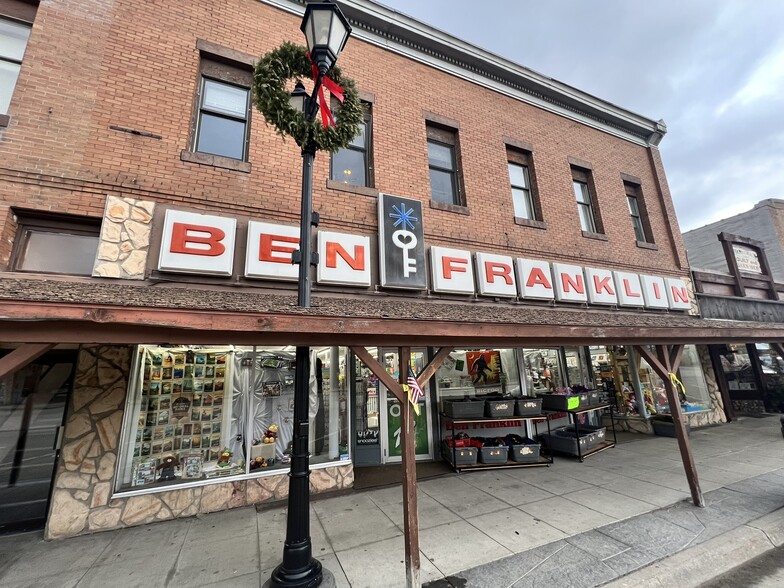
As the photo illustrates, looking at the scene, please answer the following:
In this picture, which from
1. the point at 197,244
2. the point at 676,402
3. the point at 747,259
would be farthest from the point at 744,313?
A: the point at 197,244

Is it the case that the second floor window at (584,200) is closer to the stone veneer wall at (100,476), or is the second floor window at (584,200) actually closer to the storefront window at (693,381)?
the storefront window at (693,381)

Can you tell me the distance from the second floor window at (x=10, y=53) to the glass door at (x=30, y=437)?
4285 mm

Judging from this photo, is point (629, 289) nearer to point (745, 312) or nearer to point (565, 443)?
point (565, 443)

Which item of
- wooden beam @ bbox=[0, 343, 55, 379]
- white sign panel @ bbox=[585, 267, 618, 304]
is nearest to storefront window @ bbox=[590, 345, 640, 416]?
white sign panel @ bbox=[585, 267, 618, 304]

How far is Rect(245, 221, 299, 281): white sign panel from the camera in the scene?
5871 mm

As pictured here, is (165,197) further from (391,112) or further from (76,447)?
(391,112)

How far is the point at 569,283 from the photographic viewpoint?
8953 millimetres

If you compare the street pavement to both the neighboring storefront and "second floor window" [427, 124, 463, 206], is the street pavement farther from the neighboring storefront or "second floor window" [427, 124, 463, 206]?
the neighboring storefront

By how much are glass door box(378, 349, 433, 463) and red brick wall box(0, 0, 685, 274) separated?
11.0 ft

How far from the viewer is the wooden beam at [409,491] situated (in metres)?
3.67

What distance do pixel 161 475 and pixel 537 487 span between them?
665cm

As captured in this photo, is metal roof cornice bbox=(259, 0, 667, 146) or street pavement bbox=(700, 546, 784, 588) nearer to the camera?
street pavement bbox=(700, 546, 784, 588)

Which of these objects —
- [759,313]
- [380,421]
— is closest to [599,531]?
[380,421]

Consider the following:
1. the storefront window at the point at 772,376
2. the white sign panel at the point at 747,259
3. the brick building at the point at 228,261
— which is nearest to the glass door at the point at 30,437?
the brick building at the point at 228,261
